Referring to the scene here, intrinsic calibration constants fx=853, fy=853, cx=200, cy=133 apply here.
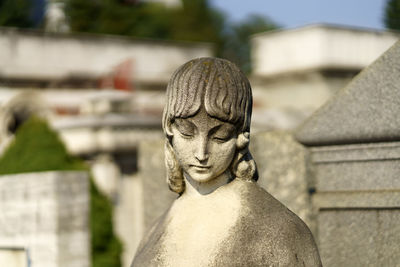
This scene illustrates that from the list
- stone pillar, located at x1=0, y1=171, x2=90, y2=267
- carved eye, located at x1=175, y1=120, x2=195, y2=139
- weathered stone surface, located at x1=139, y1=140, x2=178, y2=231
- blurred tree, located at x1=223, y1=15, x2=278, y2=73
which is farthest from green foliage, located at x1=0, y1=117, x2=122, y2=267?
blurred tree, located at x1=223, y1=15, x2=278, y2=73

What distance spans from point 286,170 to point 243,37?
36419 millimetres

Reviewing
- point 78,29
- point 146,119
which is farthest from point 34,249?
point 78,29

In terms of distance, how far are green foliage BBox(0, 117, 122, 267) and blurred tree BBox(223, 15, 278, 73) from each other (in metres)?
19.2

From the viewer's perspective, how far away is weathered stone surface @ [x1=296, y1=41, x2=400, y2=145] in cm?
404

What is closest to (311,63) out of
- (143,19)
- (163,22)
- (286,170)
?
(286,170)

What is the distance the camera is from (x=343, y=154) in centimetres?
434

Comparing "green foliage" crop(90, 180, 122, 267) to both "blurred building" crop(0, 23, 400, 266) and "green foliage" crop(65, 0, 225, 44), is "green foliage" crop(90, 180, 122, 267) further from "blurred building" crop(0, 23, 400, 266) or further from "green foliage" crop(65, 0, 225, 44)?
"green foliage" crop(65, 0, 225, 44)

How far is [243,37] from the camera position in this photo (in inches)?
1613

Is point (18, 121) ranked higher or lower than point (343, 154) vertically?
lower

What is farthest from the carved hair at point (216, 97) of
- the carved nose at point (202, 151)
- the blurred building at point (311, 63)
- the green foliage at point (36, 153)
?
the blurred building at point (311, 63)

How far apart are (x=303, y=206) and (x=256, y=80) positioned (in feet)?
44.8

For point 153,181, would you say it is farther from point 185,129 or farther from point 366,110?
point 185,129

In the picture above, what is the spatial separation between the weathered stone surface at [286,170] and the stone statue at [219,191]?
47.0 inches

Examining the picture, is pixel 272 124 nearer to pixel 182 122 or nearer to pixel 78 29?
pixel 182 122
